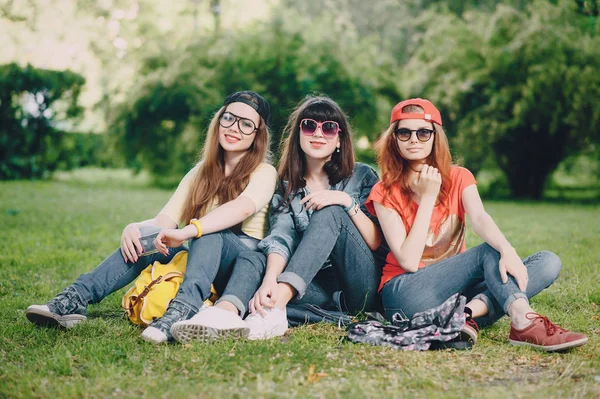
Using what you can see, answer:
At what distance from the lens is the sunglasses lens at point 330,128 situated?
13.6ft

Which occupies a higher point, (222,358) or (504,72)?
(504,72)

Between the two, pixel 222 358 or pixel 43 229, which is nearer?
pixel 222 358

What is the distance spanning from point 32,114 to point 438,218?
15.0 m

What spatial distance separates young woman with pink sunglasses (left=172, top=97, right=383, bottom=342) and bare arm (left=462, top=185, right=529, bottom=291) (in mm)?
623

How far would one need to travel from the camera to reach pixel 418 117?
3785 millimetres

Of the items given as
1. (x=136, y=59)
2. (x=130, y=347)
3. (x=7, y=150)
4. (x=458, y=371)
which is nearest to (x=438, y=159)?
(x=458, y=371)

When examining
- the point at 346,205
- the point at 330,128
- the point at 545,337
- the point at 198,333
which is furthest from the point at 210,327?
the point at 545,337

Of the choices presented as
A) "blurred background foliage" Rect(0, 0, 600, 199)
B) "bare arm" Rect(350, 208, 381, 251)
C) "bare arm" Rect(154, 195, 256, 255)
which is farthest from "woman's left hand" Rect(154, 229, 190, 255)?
"blurred background foliage" Rect(0, 0, 600, 199)

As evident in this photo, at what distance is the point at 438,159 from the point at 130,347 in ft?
6.97

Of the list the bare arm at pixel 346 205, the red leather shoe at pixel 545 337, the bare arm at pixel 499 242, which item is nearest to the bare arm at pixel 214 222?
the bare arm at pixel 346 205

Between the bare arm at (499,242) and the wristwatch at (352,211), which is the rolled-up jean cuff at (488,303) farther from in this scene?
the wristwatch at (352,211)

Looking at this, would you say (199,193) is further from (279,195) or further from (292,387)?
(292,387)

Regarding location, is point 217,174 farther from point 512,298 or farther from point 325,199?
point 512,298

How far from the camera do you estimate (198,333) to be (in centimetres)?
339
